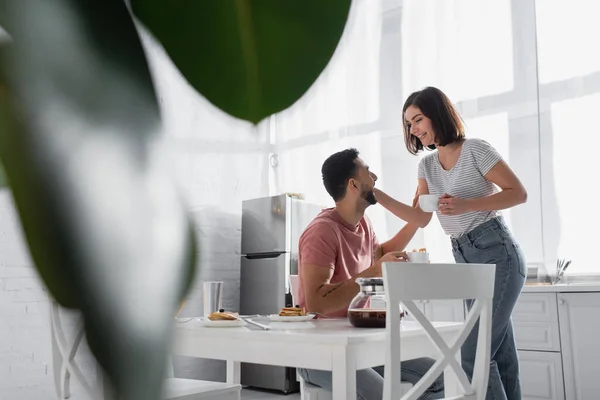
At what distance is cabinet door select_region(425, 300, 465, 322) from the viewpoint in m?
2.93

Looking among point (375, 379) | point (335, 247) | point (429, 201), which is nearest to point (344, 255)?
point (335, 247)

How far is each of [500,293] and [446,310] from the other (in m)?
1.32

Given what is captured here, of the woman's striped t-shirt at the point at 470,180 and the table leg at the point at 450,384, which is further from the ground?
the woman's striped t-shirt at the point at 470,180

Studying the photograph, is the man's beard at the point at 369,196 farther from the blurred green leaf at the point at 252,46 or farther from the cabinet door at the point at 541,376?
the blurred green leaf at the point at 252,46

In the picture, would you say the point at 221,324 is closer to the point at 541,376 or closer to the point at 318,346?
the point at 318,346

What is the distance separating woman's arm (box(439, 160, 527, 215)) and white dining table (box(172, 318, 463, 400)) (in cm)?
43

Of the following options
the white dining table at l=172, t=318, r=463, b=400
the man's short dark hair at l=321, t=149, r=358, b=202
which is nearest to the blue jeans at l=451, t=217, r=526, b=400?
the white dining table at l=172, t=318, r=463, b=400

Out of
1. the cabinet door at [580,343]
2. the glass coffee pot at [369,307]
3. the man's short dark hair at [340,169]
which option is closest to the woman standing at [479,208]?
the man's short dark hair at [340,169]

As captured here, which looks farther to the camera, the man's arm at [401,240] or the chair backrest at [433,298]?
the man's arm at [401,240]

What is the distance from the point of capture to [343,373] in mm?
1109

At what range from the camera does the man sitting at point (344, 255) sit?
62.9 inches

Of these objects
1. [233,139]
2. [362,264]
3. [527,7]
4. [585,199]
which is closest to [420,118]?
[362,264]

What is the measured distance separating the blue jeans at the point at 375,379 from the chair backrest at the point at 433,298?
0.26 m

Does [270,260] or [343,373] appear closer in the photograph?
[343,373]
